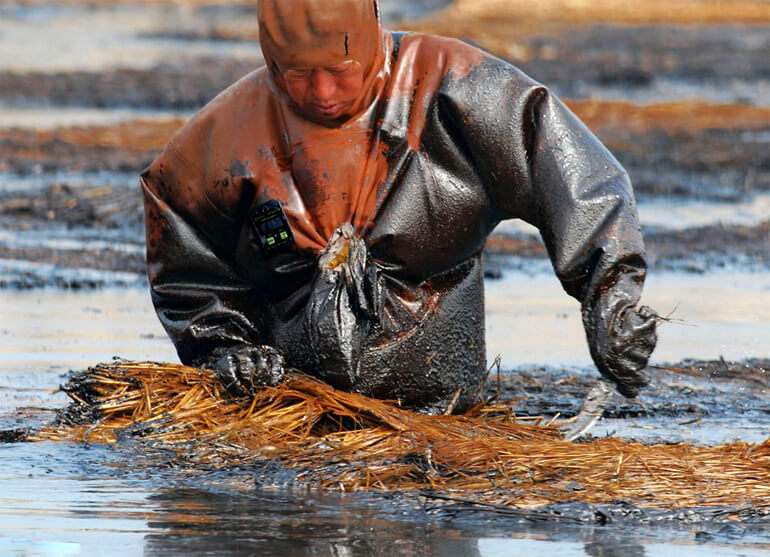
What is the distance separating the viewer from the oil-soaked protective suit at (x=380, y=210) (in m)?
6.38

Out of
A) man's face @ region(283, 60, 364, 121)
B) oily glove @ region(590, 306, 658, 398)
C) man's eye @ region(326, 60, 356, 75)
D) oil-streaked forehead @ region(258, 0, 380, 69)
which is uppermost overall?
oil-streaked forehead @ region(258, 0, 380, 69)

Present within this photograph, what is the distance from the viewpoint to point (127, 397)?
680cm

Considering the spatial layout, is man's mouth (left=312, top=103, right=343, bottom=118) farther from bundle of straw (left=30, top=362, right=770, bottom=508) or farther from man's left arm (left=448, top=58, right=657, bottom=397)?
bundle of straw (left=30, top=362, right=770, bottom=508)

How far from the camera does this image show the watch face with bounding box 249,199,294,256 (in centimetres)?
654

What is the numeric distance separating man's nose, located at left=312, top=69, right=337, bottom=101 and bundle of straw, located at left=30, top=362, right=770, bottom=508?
102 cm

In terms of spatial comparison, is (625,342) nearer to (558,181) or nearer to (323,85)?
(558,181)

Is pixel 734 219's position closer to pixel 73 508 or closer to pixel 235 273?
pixel 235 273

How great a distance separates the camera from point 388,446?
6.23 metres

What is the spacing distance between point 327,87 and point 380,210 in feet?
1.67

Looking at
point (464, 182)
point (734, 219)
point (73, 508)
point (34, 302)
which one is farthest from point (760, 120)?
point (73, 508)

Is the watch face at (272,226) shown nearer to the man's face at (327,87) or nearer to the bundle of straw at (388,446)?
the man's face at (327,87)

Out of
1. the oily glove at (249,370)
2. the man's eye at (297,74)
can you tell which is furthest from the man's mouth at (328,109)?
the oily glove at (249,370)

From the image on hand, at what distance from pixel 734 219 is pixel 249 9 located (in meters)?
19.3

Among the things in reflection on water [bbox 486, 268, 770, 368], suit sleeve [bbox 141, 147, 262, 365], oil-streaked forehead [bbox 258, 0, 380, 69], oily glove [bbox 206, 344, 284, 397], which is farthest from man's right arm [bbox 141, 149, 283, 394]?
reflection on water [bbox 486, 268, 770, 368]
